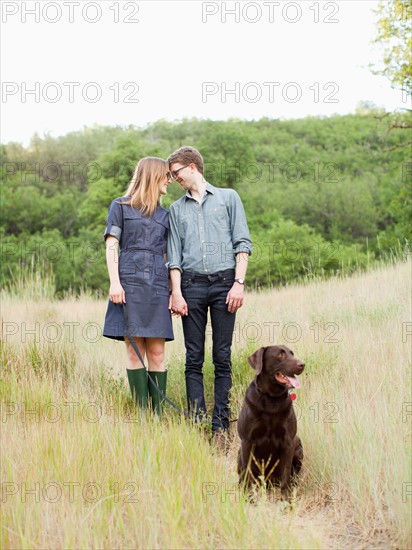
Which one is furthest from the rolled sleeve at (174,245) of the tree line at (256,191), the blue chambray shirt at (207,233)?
the tree line at (256,191)

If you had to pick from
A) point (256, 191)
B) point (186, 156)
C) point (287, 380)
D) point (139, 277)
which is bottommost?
point (287, 380)

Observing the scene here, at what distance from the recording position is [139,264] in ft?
15.7

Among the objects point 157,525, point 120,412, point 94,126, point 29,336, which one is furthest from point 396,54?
point 94,126

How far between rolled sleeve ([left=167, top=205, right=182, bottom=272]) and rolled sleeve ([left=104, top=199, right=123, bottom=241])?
1.25ft

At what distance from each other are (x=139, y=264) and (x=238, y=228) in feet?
2.63

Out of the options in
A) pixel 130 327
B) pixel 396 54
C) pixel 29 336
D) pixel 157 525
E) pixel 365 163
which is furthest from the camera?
pixel 365 163

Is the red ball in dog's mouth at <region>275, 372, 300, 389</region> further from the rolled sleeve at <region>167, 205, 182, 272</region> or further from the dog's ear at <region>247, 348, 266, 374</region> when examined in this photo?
the rolled sleeve at <region>167, 205, 182, 272</region>

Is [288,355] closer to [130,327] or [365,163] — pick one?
[130,327]

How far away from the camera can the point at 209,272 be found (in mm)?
4820

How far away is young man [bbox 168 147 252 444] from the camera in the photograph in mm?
4832

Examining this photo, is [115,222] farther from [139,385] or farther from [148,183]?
[139,385]

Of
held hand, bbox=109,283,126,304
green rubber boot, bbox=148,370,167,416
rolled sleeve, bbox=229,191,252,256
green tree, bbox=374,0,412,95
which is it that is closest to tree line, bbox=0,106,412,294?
green tree, bbox=374,0,412,95

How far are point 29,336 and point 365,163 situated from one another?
129ft

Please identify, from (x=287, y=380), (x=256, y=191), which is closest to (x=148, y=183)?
(x=287, y=380)
